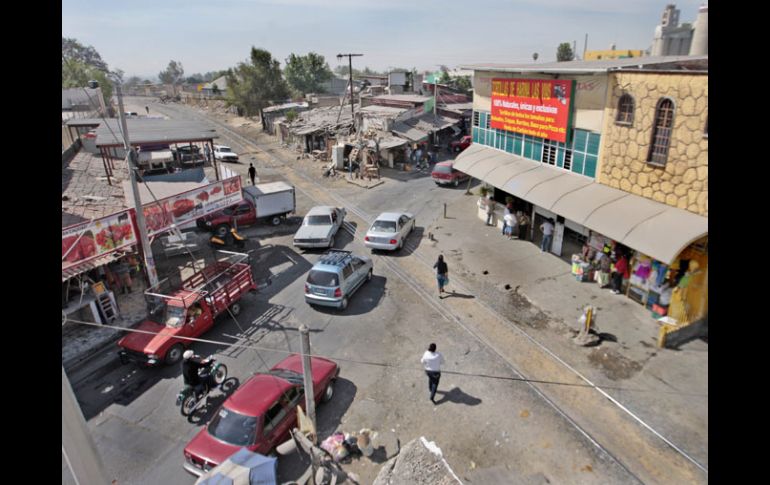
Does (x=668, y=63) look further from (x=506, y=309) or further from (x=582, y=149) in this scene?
(x=506, y=309)

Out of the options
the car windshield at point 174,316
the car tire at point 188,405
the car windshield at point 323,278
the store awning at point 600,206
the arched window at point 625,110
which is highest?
the arched window at point 625,110

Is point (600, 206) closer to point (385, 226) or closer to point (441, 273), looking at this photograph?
point (441, 273)

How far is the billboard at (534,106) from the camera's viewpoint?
61.9 feet

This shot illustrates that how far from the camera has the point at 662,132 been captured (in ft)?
49.1

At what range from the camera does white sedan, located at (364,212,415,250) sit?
20.4 metres

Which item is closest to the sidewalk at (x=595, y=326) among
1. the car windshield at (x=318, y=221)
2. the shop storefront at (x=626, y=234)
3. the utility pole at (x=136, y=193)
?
the shop storefront at (x=626, y=234)

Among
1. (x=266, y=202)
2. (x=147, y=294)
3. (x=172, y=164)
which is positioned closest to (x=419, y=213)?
(x=266, y=202)

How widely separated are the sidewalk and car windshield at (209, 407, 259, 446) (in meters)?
8.74

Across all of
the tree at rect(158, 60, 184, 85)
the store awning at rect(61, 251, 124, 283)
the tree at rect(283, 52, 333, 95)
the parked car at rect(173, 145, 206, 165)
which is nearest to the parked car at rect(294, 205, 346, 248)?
the store awning at rect(61, 251, 124, 283)

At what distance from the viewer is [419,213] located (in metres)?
26.1

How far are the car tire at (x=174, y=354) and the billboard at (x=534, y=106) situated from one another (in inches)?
659

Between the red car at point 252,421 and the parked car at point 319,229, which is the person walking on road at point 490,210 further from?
the red car at point 252,421

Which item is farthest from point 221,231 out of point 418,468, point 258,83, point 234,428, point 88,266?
point 258,83
